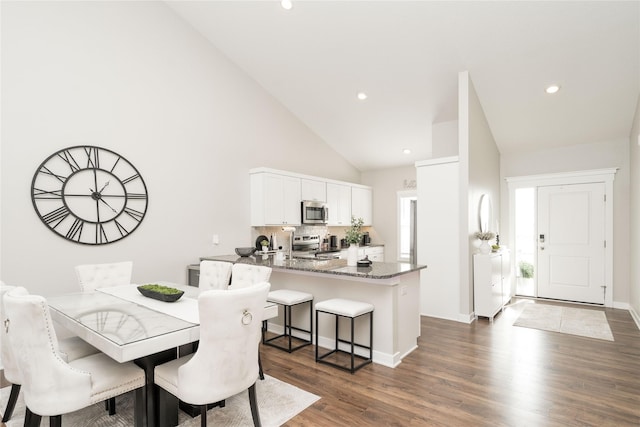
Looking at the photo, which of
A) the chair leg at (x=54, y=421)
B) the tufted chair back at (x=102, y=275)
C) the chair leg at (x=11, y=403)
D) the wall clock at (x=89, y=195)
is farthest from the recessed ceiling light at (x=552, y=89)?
the chair leg at (x=11, y=403)

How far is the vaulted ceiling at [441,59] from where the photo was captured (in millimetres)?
3652

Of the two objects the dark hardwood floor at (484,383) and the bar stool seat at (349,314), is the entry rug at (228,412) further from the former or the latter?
the bar stool seat at (349,314)

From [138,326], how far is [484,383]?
8.69 feet

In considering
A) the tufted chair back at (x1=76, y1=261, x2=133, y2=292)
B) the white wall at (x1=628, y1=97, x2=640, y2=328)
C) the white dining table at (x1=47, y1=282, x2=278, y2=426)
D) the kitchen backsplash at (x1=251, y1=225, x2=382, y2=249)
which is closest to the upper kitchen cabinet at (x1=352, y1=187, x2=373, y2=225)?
the kitchen backsplash at (x1=251, y1=225, x2=382, y2=249)

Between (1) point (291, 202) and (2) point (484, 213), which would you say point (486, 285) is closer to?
(2) point (484, 213)

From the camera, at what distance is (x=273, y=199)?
5.40 metres

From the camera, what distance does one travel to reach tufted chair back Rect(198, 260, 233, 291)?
336 cm

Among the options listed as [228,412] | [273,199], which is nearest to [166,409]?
[228,412]

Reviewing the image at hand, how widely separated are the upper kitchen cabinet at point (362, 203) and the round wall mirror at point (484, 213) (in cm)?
265

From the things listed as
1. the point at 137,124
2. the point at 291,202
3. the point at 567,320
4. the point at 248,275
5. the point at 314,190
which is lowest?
the point at 567,320

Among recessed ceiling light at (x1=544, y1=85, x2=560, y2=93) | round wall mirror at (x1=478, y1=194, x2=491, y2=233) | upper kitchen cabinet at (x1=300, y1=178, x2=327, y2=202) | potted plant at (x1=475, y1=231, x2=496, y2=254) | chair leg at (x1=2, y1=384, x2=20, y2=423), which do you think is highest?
recessed ceiling light at (x1=544, y1=85, x2=560, y2=93)

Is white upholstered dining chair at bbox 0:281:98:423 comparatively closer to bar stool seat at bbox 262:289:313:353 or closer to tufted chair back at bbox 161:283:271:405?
tufted chair back at bbox 161:283:271:405

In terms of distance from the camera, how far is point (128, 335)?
1.91 meters

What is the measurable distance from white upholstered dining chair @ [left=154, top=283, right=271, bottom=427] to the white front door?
582 cm
